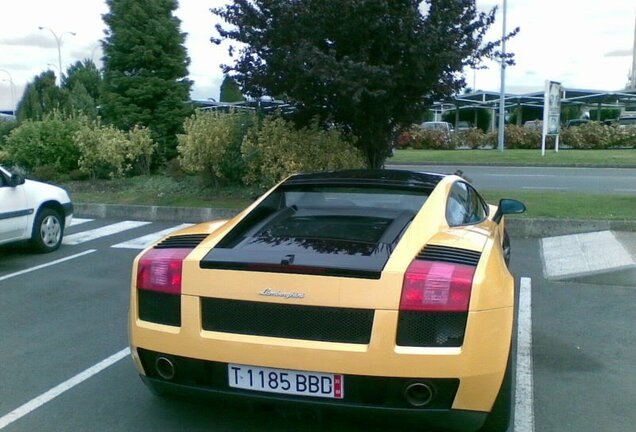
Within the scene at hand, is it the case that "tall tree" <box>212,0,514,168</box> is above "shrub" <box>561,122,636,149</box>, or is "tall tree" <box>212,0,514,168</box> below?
above

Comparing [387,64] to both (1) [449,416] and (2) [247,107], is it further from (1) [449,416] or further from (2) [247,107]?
(1) [449,416]

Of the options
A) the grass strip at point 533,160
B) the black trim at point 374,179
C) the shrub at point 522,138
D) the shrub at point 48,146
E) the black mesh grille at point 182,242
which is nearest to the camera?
the black mesh grille at point 182,242

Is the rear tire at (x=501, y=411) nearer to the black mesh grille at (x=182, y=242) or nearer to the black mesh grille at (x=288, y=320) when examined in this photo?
the black mesh grille at (x=288, y=320)

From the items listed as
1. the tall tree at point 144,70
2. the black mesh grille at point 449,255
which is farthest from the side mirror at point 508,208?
the tall tree at point 144,70

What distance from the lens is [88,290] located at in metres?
7.11

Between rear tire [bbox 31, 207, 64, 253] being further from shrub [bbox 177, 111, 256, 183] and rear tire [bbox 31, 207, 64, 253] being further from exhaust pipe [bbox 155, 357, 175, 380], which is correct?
exhaust pipe [bbox 155, 357, 175, 380]

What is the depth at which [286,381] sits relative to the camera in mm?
3238

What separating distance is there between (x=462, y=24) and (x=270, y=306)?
9.30 metres

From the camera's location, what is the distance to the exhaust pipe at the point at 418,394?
3.13m

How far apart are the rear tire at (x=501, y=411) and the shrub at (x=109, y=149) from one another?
1273 cm

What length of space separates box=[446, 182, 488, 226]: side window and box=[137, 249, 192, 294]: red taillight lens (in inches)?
64.0

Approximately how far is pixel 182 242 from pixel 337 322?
1.14m

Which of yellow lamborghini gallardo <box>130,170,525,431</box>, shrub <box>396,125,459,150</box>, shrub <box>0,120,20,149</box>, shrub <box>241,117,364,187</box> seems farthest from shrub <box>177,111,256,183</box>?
shrub <box>396,125,459,150</box>

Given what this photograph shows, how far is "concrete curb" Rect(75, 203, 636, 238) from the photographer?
992 centimetres
